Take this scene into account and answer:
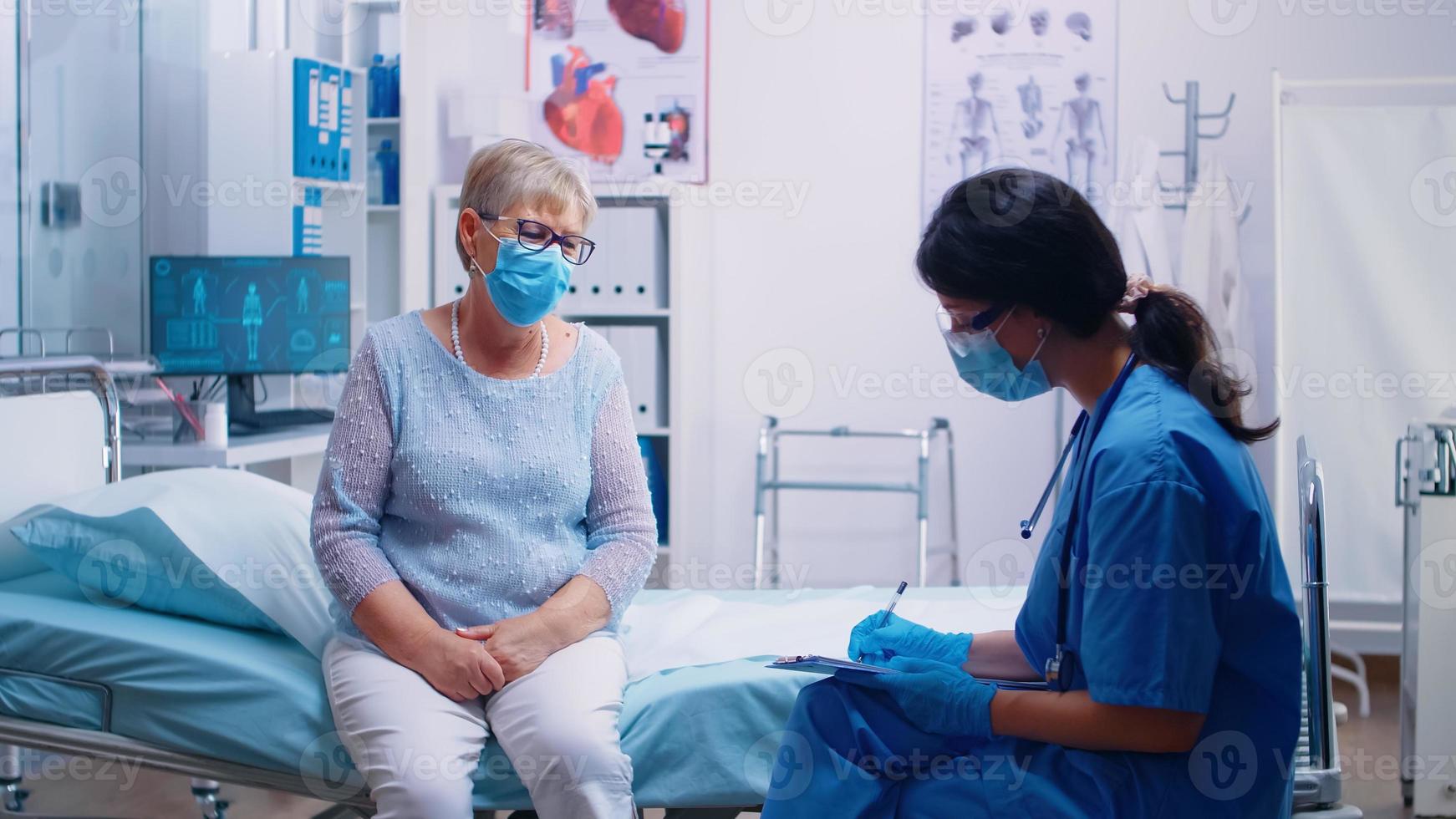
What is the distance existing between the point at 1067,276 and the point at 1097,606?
348mm

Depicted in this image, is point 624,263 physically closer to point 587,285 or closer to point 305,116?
point 587,285

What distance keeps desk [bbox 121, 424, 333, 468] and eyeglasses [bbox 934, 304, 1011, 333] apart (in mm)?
1907

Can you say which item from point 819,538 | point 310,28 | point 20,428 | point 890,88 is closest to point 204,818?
point 20,428

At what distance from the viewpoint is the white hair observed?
1770mm

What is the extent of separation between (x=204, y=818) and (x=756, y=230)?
8.12ft

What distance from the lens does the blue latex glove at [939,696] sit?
4.17 feet

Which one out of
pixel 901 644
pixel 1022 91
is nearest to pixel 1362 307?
pixel 1022 91

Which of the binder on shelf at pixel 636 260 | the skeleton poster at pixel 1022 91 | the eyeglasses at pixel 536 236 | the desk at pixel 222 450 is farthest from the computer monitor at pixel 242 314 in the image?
the skeleton poster at pixel 1022 91

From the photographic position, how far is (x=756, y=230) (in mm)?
4109

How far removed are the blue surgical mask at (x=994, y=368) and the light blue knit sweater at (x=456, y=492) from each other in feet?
1.94

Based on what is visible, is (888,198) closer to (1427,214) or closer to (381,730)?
(1427,214)

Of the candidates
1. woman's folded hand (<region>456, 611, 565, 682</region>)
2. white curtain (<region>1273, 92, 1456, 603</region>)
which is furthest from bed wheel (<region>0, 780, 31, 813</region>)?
white curtain (<region>1273, 92, 1456, 603</region>)

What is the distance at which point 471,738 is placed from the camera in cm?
152

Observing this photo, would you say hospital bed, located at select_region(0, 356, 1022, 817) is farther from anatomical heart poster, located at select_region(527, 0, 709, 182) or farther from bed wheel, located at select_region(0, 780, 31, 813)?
anatomical heart poster, located at select_region(527, 0, 709, 182)
